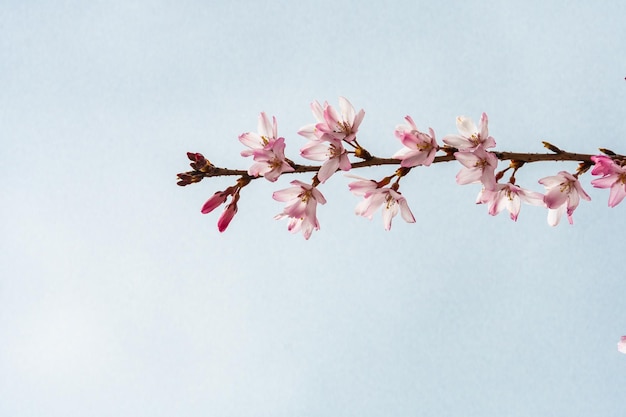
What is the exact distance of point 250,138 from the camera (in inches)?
121

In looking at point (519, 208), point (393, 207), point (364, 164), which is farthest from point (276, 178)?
point (519, 208)

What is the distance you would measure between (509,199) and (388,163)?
2.26 feet

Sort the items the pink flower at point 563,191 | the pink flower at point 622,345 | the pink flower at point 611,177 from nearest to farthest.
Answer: the pink flower at point 611,177
the pink flower at point 563,191
the pink flower at point 622,345

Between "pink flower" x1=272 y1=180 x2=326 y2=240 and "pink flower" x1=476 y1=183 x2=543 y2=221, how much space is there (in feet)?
2.61

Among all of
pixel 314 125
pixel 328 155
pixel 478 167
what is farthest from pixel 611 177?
pixel 314 125

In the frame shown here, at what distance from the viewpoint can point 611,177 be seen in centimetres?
243

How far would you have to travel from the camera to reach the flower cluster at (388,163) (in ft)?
8.45

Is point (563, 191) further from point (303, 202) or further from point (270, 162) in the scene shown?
point (270, 162)

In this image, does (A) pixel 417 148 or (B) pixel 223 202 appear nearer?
(A) pixel 417 148

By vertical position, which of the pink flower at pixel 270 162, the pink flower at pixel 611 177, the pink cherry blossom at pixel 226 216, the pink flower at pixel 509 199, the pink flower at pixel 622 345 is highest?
the pink flower at pixel 509 199

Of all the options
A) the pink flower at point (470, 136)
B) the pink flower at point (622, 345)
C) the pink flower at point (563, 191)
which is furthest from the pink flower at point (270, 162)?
the pink flower at point (622, 345)

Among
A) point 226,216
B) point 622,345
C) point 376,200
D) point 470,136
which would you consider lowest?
point 622,345

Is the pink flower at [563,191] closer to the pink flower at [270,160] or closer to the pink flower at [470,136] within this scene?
the pink flower at [470,136]

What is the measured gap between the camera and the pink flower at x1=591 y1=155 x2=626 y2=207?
238 centimetres
